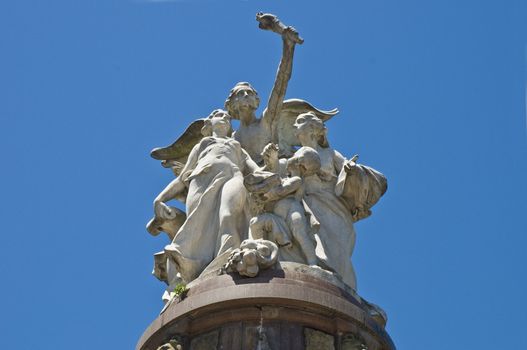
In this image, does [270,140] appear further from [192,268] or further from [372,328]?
[372,328]

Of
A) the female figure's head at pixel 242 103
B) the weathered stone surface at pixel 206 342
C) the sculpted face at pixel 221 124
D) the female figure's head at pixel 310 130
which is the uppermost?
the female figure's head at pixel 242 103

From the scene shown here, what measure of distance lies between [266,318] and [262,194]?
233 centimetres

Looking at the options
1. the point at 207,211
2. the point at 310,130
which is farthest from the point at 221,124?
the point at 207,211

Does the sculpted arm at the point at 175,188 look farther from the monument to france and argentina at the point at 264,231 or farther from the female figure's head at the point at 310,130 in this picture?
the female figure's head at the point at 310,130

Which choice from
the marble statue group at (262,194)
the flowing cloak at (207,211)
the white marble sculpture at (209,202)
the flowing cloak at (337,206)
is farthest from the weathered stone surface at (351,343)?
the white marble sculpture at (209,202)

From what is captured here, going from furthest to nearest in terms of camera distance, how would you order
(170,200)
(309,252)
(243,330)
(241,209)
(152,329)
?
1. (170,200)
2. (241,209)
3. (309,252)
4. (152,329)
5. (243,330)

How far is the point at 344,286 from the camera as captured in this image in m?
11.9

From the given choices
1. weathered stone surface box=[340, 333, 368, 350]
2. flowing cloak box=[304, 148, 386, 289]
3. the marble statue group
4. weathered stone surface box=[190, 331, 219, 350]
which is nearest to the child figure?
the marble statue group

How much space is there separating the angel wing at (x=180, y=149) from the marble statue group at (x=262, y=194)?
30 mm

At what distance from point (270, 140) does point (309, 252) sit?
3.21 meters

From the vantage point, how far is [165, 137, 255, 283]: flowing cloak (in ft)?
41.6

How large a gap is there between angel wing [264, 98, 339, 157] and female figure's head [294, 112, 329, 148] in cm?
57

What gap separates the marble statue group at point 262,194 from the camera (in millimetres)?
12453

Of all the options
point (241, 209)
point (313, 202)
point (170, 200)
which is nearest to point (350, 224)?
point (313, 202)
